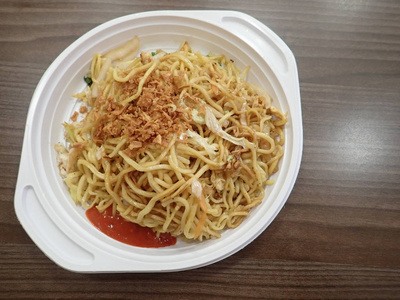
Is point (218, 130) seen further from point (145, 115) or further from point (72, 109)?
point (72, 109)

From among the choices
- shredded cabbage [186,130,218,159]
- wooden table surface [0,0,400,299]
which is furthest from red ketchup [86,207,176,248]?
shredded cabbage [186,130,218,159]

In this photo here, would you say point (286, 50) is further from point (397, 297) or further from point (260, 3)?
point (397, 297)

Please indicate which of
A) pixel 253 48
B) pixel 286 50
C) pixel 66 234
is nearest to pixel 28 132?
pixel 66 234

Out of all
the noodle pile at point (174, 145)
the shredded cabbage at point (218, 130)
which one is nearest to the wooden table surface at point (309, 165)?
the noodle pile at point (174, 145)

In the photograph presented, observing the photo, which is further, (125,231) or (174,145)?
(125,231)

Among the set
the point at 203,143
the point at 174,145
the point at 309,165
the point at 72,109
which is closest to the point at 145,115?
the point at 174,145

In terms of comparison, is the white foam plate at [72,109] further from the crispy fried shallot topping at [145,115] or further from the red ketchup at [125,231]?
the crispy fried shallot topping at [145,115]
